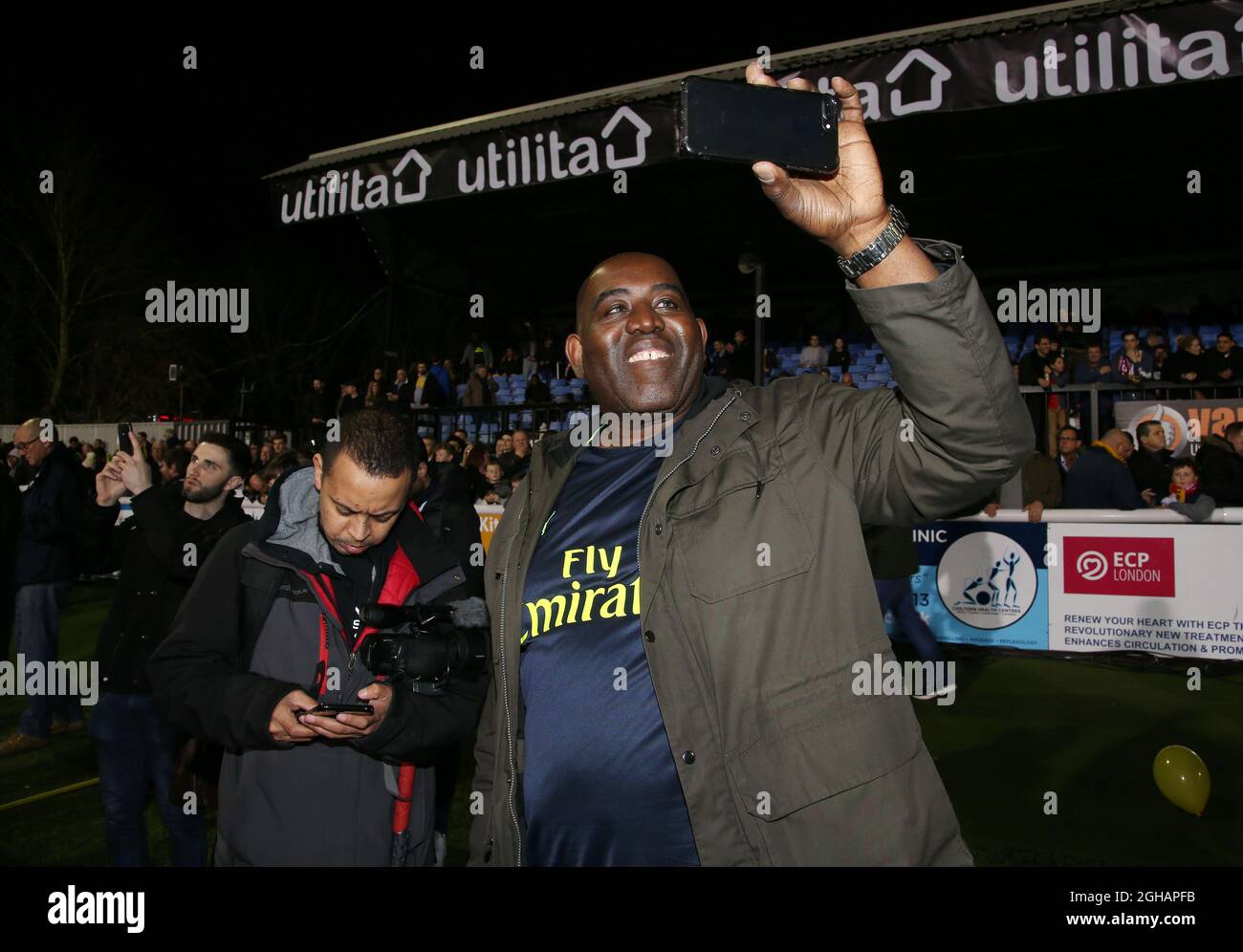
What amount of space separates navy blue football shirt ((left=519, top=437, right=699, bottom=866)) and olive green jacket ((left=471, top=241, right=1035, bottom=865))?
3.9 inches

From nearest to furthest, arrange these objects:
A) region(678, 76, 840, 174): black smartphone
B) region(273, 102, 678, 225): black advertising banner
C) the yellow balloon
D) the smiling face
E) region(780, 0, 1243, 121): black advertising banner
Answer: region(678, 76, 840, 174): black smartphone
the smiling face
the yellow balloon
region(780, 0, 1243, 121): black advertising banner
region(273, 102, 678, 225): black advertising banner

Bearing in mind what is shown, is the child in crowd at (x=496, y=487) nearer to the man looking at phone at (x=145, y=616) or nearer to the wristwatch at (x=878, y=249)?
the man looking at phone at (x=145, y=616)

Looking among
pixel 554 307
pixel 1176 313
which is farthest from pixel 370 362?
pixel 1176 313

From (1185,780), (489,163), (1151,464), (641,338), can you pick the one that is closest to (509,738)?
(641,338)

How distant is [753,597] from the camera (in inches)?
68.4

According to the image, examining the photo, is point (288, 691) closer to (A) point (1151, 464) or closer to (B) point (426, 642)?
(B) point (426, 642)

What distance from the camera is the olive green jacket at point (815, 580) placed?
156 cm

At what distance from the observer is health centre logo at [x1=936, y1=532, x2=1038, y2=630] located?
324 inches

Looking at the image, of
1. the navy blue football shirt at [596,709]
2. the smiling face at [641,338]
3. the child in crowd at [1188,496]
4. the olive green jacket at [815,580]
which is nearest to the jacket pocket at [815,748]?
the olive green jacket at [815,580]

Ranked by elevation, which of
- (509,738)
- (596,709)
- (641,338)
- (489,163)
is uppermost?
(489,163)

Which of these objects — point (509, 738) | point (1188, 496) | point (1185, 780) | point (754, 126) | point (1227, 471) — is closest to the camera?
point (754, 126)

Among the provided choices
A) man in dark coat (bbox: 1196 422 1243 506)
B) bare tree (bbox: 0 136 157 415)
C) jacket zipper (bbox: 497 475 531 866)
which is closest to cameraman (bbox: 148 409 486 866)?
jacket zipper (bbox: 497 475 531 866)

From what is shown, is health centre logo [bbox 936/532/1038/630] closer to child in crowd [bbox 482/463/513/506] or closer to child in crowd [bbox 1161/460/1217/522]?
child in crowd [bbox 1161/460/1217/522]

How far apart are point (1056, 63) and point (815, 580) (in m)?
7.42
